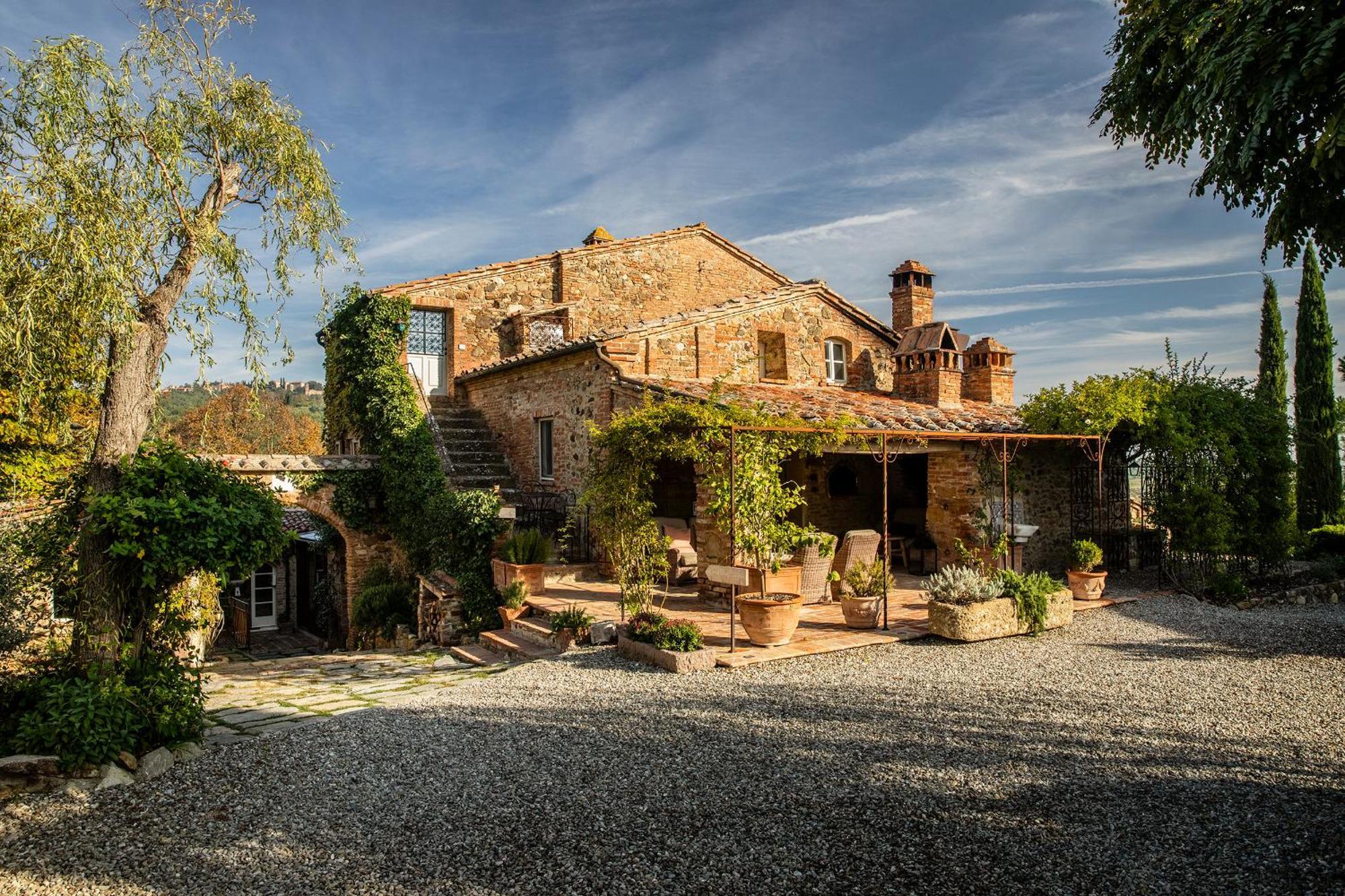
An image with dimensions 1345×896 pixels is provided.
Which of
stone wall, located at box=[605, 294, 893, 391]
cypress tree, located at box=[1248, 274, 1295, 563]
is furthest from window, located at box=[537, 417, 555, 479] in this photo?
cypress tree, located at box=[1248, 274, 1295, 563]

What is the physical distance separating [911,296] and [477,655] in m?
11.8

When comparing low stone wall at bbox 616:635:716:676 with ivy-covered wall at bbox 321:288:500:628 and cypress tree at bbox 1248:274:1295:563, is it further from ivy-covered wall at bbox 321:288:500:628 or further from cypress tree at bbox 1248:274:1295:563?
cypress tree at bbox 1248:274:1295:563

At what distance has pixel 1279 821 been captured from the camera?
4.31 m

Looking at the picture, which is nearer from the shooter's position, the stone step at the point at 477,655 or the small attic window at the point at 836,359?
the stone step at the point at 477,655

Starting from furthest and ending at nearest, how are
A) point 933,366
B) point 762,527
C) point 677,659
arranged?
1. point 933,366
2. point 762,527
3. point 677,659

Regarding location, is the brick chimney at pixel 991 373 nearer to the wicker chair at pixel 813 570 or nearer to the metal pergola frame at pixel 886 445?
the metal pergola frame at pixel 886 445

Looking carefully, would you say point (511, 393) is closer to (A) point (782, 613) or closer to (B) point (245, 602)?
(A) point (782, 613)

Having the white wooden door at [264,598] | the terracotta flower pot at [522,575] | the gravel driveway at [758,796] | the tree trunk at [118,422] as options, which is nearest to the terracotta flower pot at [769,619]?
the gravel driveway at [758,796]

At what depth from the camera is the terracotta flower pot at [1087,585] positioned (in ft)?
35.9

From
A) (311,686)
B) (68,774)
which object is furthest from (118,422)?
(311,686)

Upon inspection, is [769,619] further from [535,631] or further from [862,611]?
[535,631]

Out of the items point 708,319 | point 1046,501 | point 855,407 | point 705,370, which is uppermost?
point 708,319

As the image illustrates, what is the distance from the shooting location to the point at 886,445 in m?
10.4

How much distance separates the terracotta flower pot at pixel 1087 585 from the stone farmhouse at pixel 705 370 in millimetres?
1657
